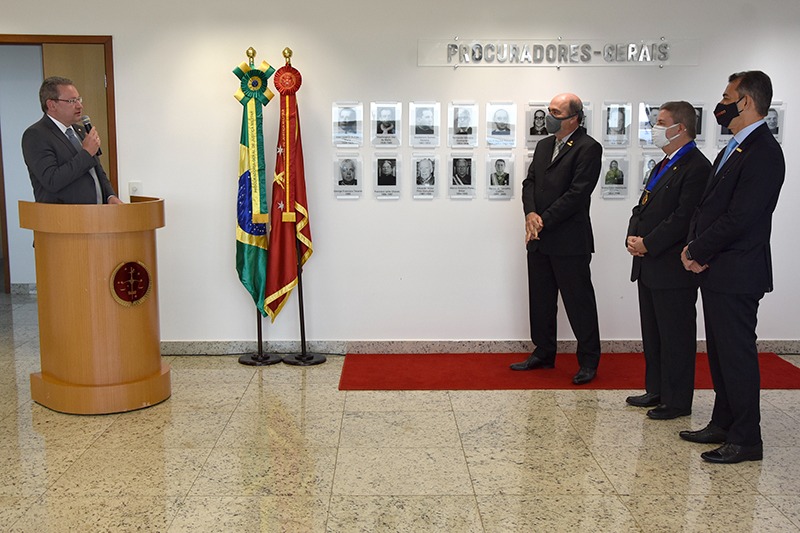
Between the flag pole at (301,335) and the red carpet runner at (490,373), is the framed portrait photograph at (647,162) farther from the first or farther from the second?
the flag pole at (301,335)

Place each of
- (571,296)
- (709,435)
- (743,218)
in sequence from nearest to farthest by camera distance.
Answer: (743,218) < (709,435) < (571,296)

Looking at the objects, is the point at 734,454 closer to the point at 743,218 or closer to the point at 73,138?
the point at 743,218

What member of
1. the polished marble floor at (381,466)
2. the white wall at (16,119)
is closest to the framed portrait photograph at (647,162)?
the polished marble floor at (381,466)

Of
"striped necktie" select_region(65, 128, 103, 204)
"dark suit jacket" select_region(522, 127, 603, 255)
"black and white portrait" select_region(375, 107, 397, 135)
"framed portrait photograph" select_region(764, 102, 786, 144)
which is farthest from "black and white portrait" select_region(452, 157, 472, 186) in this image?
"striped necktie" select_region(65, 128, 103, 204)

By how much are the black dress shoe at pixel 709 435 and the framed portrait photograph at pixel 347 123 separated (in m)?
3.06

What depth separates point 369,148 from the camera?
565 cm

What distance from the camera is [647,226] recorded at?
14.0ft

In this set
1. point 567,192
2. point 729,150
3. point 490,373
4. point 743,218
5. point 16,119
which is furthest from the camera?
point 16,119

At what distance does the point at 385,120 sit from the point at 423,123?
0.28 metres

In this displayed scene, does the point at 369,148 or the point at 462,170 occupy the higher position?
the point at 369,148

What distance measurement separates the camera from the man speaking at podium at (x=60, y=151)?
4.24 m

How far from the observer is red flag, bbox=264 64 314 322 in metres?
5.25

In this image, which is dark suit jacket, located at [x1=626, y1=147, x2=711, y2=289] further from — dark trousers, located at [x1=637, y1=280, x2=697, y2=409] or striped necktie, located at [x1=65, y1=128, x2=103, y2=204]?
striped necktie, located at [x1=65, y1=128, x2=103, y2=204]

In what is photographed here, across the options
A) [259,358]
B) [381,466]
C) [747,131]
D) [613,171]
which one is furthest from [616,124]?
[381,466]
